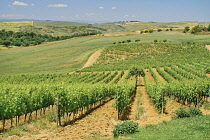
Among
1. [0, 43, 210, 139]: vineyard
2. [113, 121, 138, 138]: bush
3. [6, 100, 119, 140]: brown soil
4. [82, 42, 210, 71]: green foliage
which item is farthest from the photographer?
[82, 42, 210, 71]: green foliage

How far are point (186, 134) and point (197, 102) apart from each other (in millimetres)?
17464

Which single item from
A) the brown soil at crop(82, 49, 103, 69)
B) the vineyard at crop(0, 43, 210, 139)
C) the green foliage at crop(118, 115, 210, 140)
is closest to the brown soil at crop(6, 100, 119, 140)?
the vineyard at crop(0, 43, 210, 139)

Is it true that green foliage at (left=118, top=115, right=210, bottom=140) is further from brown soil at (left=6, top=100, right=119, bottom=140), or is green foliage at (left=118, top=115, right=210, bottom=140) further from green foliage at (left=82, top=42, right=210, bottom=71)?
green foliage at (left=82, top=42, right=210, bottom=71)

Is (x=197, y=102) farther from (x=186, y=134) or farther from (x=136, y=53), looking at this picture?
(x=136, y=53)

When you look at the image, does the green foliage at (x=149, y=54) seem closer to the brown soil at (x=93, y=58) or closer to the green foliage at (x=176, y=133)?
the brown soil at (x=93, y=58)

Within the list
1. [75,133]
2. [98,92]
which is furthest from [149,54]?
[75,133]

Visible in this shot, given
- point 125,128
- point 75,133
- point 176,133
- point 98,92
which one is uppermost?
point 176,133

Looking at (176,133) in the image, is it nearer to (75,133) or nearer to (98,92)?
(75,133)

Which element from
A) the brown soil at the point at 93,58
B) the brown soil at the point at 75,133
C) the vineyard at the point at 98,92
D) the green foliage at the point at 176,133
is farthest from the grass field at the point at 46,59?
the green foliage at the point at 176,133

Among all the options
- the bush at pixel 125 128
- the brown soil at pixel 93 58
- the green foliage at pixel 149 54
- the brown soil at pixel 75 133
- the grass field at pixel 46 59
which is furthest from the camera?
the brown soil at pixel 93 58

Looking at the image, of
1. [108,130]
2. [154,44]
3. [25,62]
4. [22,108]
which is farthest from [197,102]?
[154,44]

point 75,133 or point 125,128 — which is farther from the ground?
point 125,128

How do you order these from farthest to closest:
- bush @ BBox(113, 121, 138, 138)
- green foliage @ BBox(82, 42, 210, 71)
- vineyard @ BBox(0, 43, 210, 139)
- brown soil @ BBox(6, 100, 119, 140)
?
green foliage @ BBox(82, 42, 210, 71) < vineyard @ BBox(0, 43, 210, 139) < bush @ BBox(113, 121, 138, 138) < brown soil @ BBox(6, 100, 119, 140)

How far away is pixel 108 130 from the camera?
1753cm
